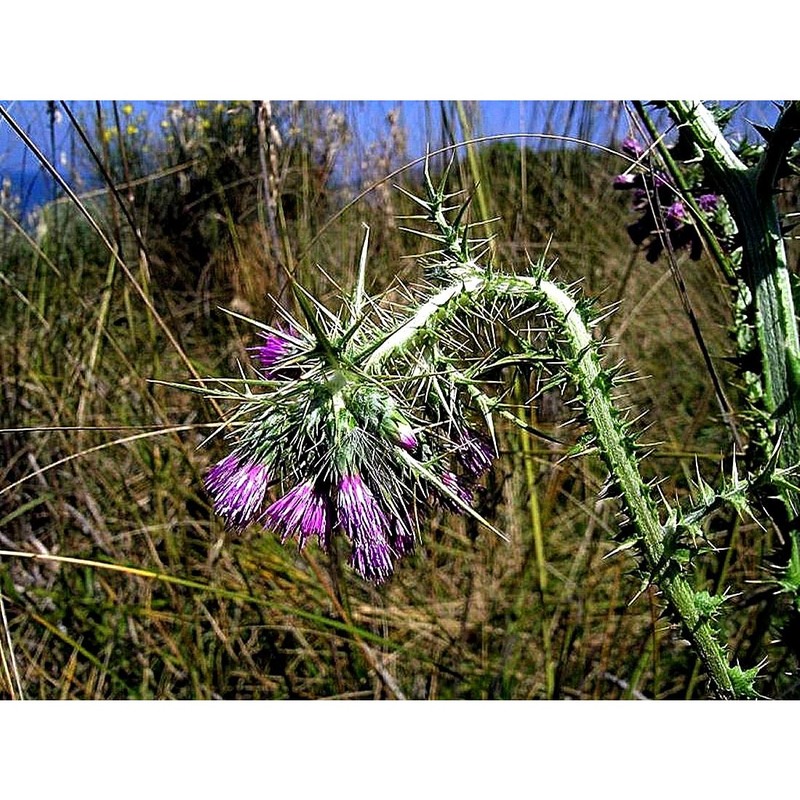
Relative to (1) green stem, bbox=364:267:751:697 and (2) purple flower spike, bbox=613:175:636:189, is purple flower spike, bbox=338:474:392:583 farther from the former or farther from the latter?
(2) purple flower spike, bbox=613:175:636:189

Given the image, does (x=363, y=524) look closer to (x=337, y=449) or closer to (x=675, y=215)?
(x=337, y=449)

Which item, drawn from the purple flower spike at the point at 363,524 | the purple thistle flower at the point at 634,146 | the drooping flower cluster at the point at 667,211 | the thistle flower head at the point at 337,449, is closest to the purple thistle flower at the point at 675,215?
the drooping flower cluster at the point at 667,211

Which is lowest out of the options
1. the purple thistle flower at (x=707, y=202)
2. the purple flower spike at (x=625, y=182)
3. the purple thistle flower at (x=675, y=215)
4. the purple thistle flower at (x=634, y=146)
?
the purple thistle flower at (x=675, y=215)

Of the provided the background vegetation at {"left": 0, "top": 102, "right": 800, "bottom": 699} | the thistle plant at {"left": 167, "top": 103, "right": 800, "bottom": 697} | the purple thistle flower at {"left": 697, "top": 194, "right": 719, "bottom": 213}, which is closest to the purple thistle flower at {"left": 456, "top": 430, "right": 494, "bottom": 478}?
the thistle plant at {"left": 167, "top": 103, "right": 800, "bottom": 697}

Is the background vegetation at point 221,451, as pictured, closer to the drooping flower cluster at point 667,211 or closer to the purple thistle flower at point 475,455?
the drooping flower cluster at point 667,211

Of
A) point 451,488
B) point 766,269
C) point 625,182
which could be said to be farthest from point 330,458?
point 625,182
